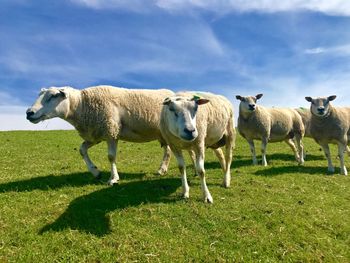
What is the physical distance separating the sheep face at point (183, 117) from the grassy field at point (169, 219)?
2.01 m

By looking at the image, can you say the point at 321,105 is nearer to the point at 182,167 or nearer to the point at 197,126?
the point at 197,126

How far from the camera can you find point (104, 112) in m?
12.3

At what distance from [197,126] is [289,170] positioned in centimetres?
731

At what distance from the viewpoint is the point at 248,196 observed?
10.9 meters

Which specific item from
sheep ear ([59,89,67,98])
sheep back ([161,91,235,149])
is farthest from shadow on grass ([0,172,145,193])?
sheep back ([161,91,235,149])

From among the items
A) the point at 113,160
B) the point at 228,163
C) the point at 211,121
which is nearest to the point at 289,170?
the point at 228,163

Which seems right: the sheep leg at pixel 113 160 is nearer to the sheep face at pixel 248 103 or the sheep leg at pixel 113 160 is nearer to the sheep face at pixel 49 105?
the sheep face at pixel 49 105

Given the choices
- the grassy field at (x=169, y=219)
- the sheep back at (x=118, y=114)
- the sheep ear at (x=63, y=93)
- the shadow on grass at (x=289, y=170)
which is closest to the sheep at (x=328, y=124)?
the shadow on grass at (x=289, y=170)

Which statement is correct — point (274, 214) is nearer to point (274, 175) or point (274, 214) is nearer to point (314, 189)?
point (314, 189)

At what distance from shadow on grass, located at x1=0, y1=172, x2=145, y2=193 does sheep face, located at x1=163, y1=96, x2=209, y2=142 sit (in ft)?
13.4

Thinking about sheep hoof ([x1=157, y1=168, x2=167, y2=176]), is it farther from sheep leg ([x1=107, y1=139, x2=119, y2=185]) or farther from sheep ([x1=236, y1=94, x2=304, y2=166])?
sheep ([x1=236, y1=94, x2=304, y2=166])

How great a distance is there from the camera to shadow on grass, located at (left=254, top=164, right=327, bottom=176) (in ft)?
48.4

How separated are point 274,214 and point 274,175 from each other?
5.08 m

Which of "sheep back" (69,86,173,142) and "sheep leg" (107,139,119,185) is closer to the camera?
"sheep leg" (107,139,119,185)
